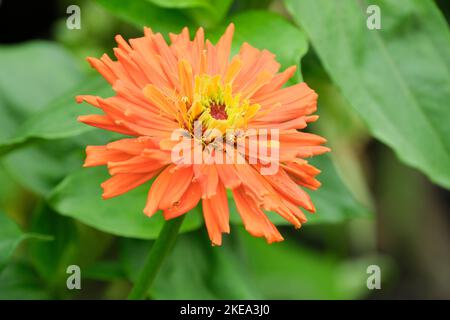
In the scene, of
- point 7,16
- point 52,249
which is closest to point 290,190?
point 52,249

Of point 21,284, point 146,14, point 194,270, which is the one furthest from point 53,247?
point 146,14

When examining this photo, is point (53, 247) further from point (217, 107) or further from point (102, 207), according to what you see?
point (217, 107)

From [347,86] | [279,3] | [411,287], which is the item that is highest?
[279,3]

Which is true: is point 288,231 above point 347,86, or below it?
below

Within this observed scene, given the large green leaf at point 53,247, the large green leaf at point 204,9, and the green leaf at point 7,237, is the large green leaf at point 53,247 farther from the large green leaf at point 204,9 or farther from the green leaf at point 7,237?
the large green leaf at point 204,9

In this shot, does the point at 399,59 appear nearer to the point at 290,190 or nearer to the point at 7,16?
the point at 290,190

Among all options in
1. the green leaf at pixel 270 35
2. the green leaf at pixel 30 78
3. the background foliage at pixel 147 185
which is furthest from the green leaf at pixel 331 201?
the green leaf at pixel 30 78

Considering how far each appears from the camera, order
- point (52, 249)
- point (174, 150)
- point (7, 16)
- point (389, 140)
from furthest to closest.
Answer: point (7, 16) < point (52, 249) < point (389, 140) < point (174, 150)
